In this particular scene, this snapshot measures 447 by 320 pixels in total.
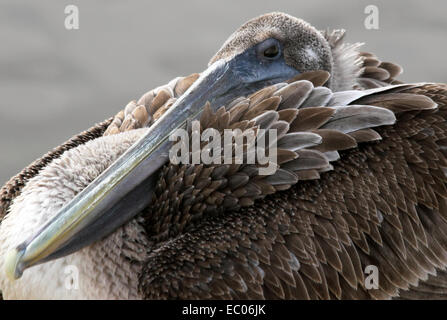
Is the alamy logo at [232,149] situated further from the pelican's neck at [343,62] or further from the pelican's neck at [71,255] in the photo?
the pelican's neck at [343,62]

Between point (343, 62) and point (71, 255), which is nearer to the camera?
point (71, 255)

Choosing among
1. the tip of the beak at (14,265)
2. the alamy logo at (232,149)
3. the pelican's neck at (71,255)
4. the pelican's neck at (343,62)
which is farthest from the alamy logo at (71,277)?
the pelican's neck at (343,62)

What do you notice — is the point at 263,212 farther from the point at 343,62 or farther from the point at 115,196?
the point at 343,62

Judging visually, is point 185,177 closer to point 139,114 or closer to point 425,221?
point 139,114

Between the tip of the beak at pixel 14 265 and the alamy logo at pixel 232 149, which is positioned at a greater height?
the alamy logo at pixel 232 149

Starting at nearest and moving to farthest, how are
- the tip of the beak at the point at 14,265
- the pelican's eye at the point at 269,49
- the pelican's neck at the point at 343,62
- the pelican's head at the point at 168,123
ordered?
1. the tip of the beak at the point at 14,265
2. the pelican's head at the point at 168,123
3. the pelican's eye at the point at 269,49
4. the pelican's neck at the point at 343,62

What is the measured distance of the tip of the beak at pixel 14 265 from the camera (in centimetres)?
346

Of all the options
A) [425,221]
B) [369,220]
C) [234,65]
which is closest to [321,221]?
[369,220]

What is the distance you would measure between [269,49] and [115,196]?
157 cm

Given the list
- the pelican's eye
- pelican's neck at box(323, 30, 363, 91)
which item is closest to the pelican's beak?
the pelican's eye

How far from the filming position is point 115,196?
146 inches

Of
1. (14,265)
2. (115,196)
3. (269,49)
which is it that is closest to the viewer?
(14,265)

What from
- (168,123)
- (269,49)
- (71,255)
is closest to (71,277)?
(71,255)

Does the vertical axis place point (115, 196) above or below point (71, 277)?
above
